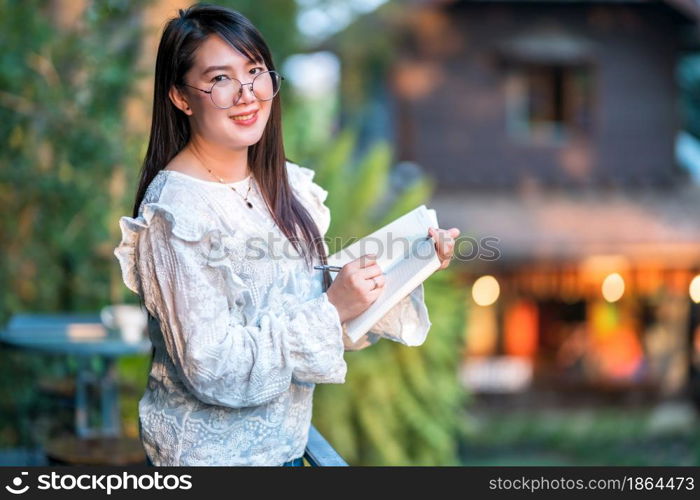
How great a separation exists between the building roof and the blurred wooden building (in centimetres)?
3

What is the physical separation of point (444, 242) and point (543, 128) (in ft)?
32.1

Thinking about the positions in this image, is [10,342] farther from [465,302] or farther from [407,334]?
[465,302]

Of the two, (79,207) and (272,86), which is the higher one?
(272,86)

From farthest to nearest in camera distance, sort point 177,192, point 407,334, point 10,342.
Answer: point 10,342, point 407,334, point 177,192

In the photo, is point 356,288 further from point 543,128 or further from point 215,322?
point 543,128

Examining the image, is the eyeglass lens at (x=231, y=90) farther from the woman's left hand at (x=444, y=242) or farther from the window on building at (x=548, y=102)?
the window on building at (x=548, y=102)

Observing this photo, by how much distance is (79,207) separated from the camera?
470cm

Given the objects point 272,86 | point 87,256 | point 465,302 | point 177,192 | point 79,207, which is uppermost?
point 272,86

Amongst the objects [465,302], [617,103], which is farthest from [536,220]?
[465,302]

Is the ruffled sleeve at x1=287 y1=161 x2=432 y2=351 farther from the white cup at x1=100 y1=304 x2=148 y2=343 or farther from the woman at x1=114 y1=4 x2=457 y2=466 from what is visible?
the white cup at x1=100 y1=304 x2=148 y2=343

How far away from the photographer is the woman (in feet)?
4.24

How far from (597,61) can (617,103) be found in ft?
1.81

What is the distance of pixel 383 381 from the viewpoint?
637 centimetres

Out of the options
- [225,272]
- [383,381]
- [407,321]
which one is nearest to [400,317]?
[407,321]
